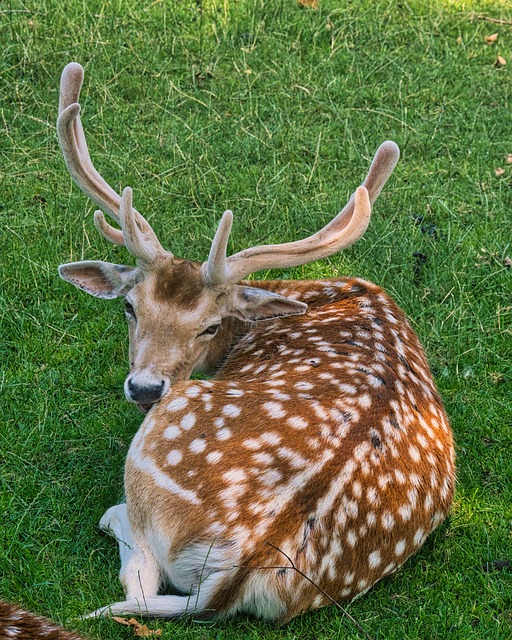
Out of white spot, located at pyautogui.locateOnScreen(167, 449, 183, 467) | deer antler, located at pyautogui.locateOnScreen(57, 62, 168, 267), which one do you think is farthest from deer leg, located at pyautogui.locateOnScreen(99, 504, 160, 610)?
deer antler, located at pyautogui.locateOnScreen(57, 62, 168, 267)

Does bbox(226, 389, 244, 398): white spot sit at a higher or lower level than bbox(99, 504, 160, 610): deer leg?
higher

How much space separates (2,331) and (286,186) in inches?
95.4

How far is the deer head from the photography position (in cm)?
474

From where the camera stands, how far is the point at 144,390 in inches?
178

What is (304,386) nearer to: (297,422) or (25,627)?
(297,422)

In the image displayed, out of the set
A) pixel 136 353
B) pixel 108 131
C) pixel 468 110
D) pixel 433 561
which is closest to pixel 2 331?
pixel 136 353

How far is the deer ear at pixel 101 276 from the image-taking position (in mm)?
5188

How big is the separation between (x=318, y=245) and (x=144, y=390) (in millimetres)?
1243

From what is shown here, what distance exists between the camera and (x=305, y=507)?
3902 millimetres

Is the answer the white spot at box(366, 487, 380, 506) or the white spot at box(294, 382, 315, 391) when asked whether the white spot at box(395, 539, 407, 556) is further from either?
the white spot at box(294, 382, 315, 391)

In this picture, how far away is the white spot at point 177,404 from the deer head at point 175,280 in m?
0.17

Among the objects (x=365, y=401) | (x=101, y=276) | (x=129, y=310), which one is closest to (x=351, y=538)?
(x=365, y=401)

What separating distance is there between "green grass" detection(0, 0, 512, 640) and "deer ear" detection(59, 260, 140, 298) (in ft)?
2.21

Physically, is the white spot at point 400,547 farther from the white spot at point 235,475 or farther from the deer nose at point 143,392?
the deer nose at point 143,392
